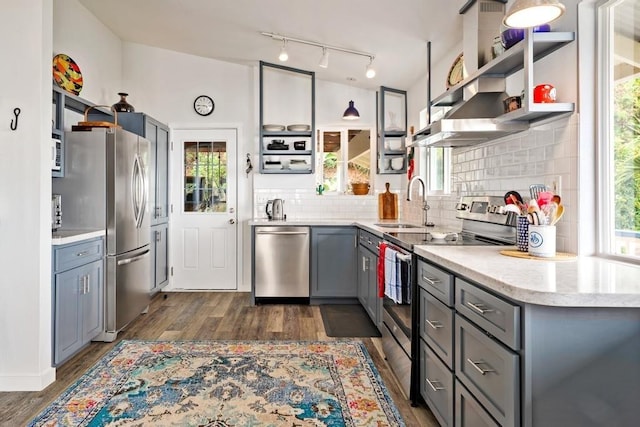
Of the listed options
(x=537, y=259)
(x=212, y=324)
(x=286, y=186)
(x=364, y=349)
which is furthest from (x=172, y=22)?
(x=537, y=259)

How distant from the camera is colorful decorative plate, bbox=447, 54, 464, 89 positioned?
296 centimetres

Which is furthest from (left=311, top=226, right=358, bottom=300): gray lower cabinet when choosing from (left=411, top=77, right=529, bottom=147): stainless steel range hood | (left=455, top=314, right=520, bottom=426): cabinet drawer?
(left=455, top=314, right=520, bottom=426): cabinet drawer

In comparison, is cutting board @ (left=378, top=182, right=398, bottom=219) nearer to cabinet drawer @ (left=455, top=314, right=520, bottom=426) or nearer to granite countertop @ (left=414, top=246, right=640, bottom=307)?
granite countertop @ (left=414, top=246, right=640, bottom=307)

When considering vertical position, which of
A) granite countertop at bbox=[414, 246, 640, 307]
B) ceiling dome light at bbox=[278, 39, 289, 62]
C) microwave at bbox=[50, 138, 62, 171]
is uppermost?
ceiling dome light at bbox=[278, 39, 289, 62]

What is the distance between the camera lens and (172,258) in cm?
507

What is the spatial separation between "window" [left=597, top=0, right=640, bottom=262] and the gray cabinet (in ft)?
5.51

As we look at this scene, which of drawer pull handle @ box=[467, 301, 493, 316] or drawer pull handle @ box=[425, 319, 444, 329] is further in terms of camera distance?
drawer pull handle @ box=[425, 319, 444, 329]

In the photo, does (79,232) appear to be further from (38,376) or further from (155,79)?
(155,79)

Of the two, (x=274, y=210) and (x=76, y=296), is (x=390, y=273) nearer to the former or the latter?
(x=76, y=296)

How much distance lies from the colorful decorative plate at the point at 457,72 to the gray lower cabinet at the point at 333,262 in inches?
72.1

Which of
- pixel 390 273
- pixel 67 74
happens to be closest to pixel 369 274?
pixel 390 273

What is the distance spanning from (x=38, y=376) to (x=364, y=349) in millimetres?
2145

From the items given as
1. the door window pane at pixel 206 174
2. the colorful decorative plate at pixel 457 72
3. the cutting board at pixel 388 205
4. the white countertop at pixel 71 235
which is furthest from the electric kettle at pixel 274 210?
the colorful decorative plate at pixel 457 72

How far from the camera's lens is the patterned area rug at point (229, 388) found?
211 centimetres
